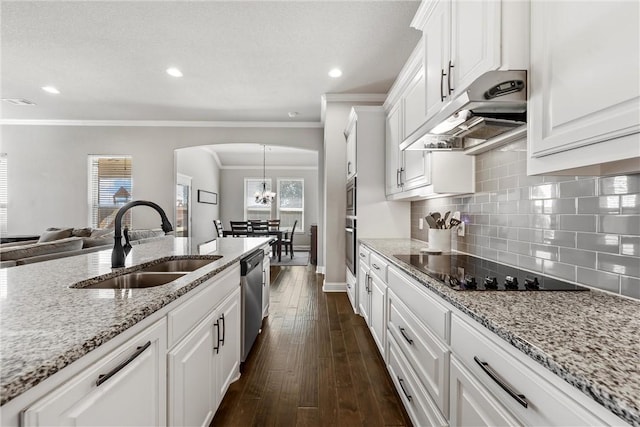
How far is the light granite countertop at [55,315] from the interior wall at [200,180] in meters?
5.86

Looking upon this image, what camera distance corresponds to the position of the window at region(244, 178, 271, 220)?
370 inches

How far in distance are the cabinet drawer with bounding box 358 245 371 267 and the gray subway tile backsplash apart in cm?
93

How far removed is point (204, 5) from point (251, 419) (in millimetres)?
3122

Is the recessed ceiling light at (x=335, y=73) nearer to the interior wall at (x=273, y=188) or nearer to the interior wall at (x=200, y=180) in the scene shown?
the interior wall at (x=200, y=180)

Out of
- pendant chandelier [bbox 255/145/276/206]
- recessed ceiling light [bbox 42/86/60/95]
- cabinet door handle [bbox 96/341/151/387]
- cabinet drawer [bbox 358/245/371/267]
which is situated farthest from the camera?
pendant chandelier [bbox 255/145/276/206]

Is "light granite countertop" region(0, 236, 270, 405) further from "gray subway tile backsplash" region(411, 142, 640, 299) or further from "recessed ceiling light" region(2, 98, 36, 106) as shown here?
"recessed ceiling light" region(2, 98, 36, 106)

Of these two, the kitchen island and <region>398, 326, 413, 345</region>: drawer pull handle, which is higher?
the kitchen island

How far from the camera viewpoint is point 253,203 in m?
9.45

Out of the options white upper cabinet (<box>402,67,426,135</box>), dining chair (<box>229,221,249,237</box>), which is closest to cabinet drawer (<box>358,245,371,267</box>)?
white upper cabinet (<box>402,67,426,135</box>)

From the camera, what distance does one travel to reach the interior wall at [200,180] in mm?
7047

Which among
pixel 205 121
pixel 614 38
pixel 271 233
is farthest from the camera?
pixel 271 233

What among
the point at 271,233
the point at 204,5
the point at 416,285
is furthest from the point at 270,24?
the point at 271,233

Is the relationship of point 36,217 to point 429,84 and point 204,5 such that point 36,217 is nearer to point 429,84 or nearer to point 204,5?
point 204,5

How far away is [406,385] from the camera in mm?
1623
